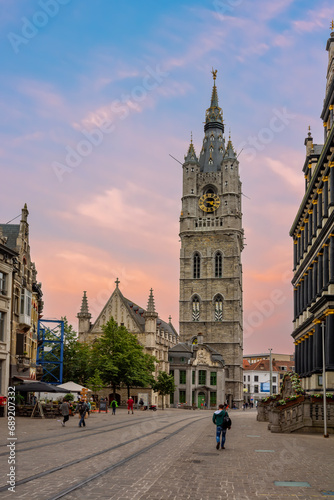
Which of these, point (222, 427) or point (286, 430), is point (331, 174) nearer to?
point (286, 430)

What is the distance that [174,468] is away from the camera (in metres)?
14.2

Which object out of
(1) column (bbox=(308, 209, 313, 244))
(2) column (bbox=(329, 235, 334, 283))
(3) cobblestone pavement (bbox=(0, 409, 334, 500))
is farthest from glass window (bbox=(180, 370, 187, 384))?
(3) cobblestone pavement (bbox=(0, 409, 334, 500))

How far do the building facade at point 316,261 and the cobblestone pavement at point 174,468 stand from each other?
987cm

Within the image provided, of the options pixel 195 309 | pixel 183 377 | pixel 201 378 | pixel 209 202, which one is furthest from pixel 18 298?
pixel 209 202

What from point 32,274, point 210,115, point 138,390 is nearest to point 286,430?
point 32,274

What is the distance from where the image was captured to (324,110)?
39875mm

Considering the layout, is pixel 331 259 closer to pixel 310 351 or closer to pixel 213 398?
pixel 310 351

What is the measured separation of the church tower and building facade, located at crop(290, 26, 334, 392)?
62.7m

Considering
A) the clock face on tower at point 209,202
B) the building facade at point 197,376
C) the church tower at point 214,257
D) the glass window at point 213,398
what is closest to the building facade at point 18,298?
the building facade at point 197,376

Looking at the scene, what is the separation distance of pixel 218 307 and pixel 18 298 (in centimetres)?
7306

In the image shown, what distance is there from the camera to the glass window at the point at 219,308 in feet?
363

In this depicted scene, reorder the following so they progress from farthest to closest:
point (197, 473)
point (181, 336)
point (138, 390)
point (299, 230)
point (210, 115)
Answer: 1. point (210, 115)
2. point (181, 336)
3. point (138, 390)
4. point (299, 230)
5. point (197, 473)

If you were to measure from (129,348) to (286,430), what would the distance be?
137 ft

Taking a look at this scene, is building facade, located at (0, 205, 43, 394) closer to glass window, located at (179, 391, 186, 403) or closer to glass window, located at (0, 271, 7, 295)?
glass window, located at (0, 271, 7, 295)
